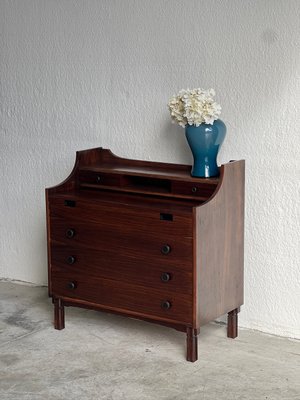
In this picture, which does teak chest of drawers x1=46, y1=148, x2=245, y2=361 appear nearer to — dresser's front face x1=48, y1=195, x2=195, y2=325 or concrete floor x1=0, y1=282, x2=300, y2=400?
dresser's front face x1=48, y1=195, x2=195, y2=325

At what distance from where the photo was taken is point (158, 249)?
12.5 ft

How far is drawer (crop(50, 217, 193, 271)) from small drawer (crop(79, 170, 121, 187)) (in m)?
0.28

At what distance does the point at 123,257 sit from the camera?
394 centimetres

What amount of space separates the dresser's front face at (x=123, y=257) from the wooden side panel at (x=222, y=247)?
70 mm

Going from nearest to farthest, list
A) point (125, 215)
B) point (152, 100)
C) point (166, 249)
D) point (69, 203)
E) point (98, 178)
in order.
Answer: point (166, 249), point (125, 215), point (69, 203), point (98, 178), point (152, 100)

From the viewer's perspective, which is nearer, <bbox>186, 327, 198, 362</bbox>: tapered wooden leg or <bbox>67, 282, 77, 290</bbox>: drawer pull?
<bbox>186, 327, 198, 362</bbox>: tapered wooden leg

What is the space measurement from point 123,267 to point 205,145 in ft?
2.20

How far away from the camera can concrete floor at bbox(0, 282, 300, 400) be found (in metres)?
3.53

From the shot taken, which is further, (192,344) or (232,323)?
(232,323)

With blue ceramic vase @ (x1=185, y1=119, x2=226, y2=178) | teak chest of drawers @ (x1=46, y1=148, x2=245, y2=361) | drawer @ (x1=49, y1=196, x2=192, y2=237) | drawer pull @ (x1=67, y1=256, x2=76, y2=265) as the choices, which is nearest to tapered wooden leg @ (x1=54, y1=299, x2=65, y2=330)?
teak chest of drawers @ (x1=46, y1=148, x2=245, y2=361)

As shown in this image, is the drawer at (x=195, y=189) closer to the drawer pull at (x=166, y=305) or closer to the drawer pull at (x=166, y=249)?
the drawer pull at (x=166, y=249)

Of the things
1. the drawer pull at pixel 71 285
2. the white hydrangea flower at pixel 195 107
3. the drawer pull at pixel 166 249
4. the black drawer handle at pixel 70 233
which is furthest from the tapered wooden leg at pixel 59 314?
the white hydrangea flower at pixel 195 107

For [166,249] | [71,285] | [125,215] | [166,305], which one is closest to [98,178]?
[125,215]

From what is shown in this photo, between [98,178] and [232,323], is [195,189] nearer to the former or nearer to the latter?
[98,178]
